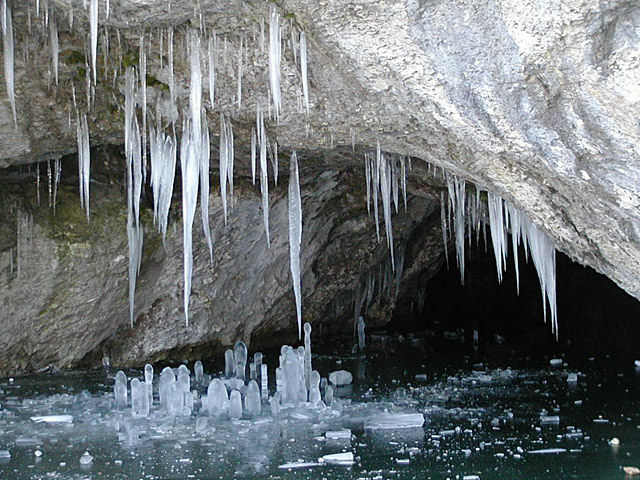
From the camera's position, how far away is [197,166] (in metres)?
7.48

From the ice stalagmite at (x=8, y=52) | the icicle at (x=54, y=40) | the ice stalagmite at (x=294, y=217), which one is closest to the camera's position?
the ice stalagmite at (x=8, y=52)

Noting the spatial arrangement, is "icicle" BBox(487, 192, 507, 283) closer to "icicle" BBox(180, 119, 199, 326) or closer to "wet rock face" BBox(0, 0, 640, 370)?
"wet rock face" BBox(0, 0, 640, 370)

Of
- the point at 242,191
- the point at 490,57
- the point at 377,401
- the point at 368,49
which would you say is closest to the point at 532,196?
the point at 490,57

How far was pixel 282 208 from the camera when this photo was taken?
1071 cm

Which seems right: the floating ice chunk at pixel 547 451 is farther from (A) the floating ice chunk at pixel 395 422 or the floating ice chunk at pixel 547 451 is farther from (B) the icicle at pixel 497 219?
(B) the icicle at pixel 497 219

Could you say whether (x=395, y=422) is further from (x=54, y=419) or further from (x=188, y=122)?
(x=188, y=122)

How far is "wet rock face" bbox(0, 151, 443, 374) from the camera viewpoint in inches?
357

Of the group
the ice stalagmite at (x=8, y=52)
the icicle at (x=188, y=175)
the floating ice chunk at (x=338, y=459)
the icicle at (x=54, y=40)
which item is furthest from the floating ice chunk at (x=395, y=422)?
the ice stalagmite at (x=8, y=52)

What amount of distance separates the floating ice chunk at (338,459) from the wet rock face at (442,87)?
266cm

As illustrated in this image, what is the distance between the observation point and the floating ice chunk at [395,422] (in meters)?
7.19

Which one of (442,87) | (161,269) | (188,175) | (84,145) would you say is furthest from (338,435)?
(161,269)

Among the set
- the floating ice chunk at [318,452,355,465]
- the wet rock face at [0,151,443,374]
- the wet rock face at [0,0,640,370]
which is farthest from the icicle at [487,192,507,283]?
the floating ice chunk at [318,452,355,465]

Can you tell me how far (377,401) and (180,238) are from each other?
3.44 meters

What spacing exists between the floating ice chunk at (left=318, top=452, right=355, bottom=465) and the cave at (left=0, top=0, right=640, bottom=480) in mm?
19
